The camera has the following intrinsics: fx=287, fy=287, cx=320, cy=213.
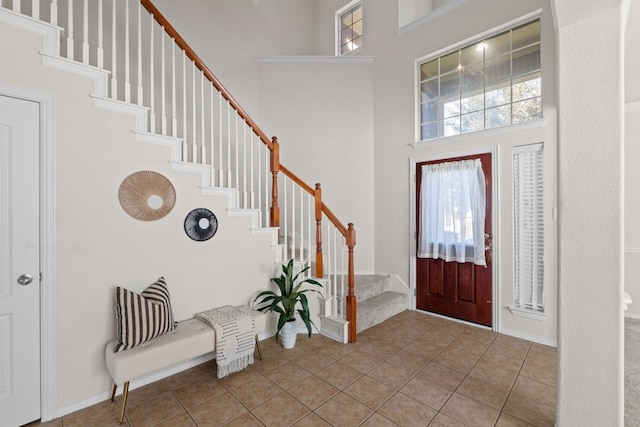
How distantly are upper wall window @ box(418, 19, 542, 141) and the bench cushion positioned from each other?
12.0ft

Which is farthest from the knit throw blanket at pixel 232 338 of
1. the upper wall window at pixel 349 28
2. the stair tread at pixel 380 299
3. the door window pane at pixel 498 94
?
the upper wall window at pixel 349 28

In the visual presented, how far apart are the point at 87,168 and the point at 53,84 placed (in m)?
0.59

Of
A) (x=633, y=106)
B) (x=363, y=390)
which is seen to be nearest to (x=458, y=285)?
(x=363, y=390)

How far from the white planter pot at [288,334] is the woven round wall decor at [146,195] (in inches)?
63.3

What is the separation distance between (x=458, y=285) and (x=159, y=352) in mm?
3329

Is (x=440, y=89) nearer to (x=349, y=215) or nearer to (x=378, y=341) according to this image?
(x=349, y=215)

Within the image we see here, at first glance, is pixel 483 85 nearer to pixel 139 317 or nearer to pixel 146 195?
pixel 146 195

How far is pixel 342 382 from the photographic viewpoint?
2363 mm

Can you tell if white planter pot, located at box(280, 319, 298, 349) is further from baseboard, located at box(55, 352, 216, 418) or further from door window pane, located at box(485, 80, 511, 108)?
door window pane, located at box(485, 80, 511, 108)

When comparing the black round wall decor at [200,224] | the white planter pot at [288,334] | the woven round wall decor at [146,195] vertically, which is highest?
the woven round wall decor at [146,195]

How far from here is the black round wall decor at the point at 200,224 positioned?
2621mm

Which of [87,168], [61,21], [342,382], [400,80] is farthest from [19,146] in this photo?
[400,80]

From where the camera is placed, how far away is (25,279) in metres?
1.92

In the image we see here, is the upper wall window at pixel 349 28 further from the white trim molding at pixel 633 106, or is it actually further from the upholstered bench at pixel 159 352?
the upholstered bench at pixel 159 352
